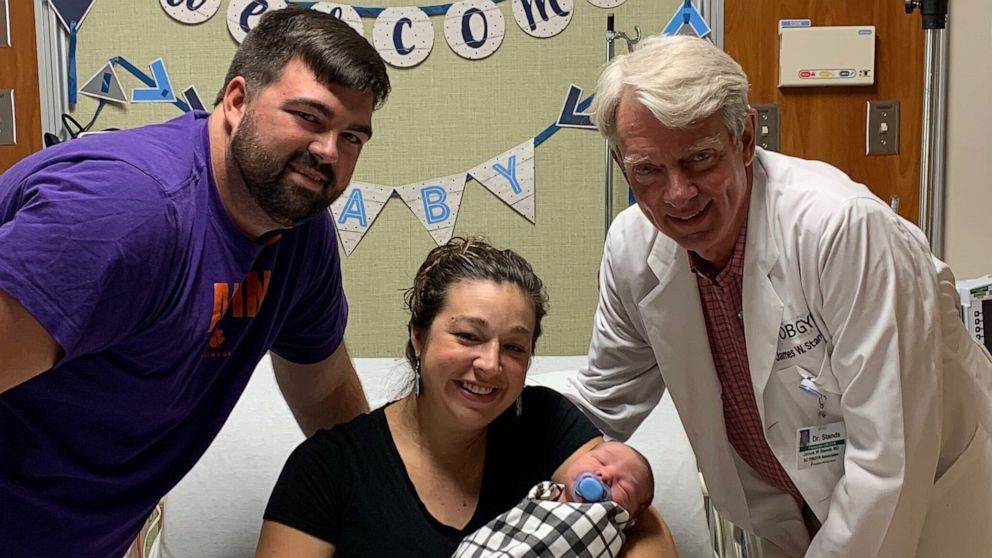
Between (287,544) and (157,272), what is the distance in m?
0.55

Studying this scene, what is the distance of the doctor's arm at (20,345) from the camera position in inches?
45.3

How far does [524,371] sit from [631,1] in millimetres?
1623

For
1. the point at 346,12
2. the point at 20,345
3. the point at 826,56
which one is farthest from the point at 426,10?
the point at 20,345

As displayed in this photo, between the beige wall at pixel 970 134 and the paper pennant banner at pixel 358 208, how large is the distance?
172 cm

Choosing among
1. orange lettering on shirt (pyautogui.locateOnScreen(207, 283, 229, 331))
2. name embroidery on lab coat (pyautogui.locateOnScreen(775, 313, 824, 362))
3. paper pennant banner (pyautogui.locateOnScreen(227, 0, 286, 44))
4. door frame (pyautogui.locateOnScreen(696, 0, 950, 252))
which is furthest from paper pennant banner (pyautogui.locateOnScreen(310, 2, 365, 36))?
name embroidery on lab coat (pyautogui.locateOnScreen(775, 313, 824, 362))

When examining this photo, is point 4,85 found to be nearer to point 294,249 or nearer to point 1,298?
point 294,249

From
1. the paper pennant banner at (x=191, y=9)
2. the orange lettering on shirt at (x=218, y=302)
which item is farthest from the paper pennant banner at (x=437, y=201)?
the orange lettering on shirt at (x=218, y=302)

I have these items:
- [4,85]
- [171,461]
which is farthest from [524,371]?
[4,85]

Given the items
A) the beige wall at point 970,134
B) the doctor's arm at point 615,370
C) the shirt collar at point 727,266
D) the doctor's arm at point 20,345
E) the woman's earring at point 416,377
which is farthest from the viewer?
the beige wall at point 970,134

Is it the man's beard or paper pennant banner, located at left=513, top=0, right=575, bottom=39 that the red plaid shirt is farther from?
paper pennant banner, located at left=513, top=0, right=575, bottom=39

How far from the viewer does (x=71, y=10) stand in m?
2.96

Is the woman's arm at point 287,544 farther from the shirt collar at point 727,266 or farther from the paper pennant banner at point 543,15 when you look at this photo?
the paper pennant banner at point 543,15

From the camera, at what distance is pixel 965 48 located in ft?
9.52

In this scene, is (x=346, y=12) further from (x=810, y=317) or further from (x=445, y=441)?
(x=810, y=317)
